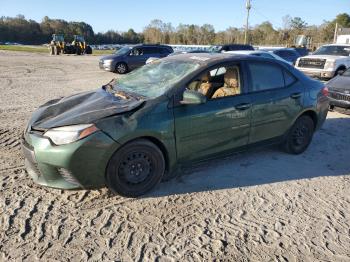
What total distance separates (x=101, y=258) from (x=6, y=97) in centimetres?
821

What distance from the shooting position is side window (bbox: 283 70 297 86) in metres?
5.02

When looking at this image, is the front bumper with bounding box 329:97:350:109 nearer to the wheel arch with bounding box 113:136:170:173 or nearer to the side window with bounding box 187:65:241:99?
the side window with bounding box 187:65:241:99

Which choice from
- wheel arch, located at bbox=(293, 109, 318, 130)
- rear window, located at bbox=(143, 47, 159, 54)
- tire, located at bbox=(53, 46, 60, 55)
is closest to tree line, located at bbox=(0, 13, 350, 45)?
tire, located at bbox=(53, 46, 60, 55)

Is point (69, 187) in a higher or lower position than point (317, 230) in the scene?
higher

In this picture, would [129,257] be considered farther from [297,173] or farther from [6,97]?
[6,97]

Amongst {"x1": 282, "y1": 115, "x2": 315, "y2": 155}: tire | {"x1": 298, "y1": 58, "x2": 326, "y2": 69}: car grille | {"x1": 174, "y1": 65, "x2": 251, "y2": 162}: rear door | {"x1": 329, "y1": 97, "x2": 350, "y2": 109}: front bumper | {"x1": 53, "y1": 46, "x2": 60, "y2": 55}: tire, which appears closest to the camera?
{"x1": 174, "y1": 65, "x2": 251, "y2": 162}: rear door

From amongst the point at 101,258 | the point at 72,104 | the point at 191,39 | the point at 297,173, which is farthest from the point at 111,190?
the point at 191,39

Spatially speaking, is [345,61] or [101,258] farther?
[345,61]

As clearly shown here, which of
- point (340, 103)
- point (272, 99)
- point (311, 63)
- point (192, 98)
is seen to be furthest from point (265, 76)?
point (311, 63)

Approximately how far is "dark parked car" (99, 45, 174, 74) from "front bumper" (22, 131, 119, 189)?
14894mm

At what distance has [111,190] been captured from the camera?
147 inches

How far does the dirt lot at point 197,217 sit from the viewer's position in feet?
9.87

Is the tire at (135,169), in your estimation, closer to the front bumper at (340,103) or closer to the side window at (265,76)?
the side window at (265,76)

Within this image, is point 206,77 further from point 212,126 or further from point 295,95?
point 295,95
